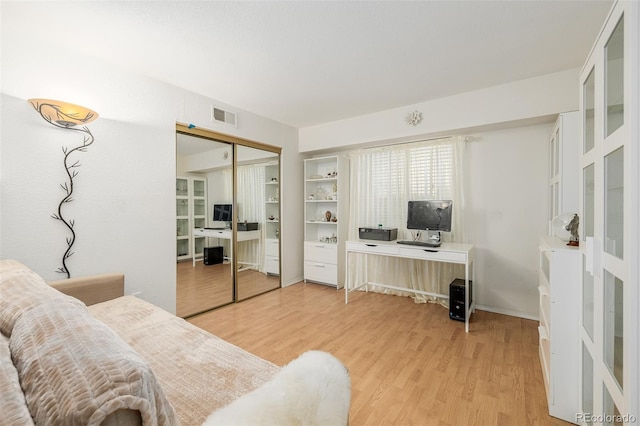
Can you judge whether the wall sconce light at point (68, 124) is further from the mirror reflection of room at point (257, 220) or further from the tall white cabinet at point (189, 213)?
the mirror reflection of room at point (257, 220)

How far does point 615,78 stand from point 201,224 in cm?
347

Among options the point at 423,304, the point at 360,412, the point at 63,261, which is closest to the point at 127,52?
the point at 63,261

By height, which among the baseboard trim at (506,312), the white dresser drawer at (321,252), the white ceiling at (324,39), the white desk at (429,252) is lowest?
the baseboard trim at (506,312)

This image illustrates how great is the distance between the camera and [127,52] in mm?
2199

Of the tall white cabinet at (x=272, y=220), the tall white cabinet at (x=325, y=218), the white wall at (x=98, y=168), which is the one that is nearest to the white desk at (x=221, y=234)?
the tall white cabinet at (x=272, y=220)

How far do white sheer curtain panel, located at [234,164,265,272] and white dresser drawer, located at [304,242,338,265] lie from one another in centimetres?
78

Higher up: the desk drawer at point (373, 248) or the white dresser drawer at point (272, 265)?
the desk drawer at point (373, 248)

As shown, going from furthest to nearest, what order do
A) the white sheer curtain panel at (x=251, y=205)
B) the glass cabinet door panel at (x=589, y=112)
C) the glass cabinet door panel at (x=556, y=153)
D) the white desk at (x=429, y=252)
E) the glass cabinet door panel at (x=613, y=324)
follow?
1. the white sheer curtain panel at (x=251, y=205)
2. the white desk at (x=429, y=252)
3. the glass cabinet door panel at (x=556, y=153)
4. the glass cabinet door panel at (x=589, y=112)
5. the glass cabinet door panel at (x=613, y=324)

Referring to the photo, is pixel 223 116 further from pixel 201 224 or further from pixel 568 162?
pixel 568 162

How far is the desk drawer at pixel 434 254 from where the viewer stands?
9.12 ft

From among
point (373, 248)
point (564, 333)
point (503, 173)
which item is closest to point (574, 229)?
point (564, 333)

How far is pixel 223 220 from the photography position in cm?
345

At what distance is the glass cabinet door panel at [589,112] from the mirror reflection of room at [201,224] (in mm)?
3295

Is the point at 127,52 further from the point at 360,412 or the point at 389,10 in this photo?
the point at 360,412
